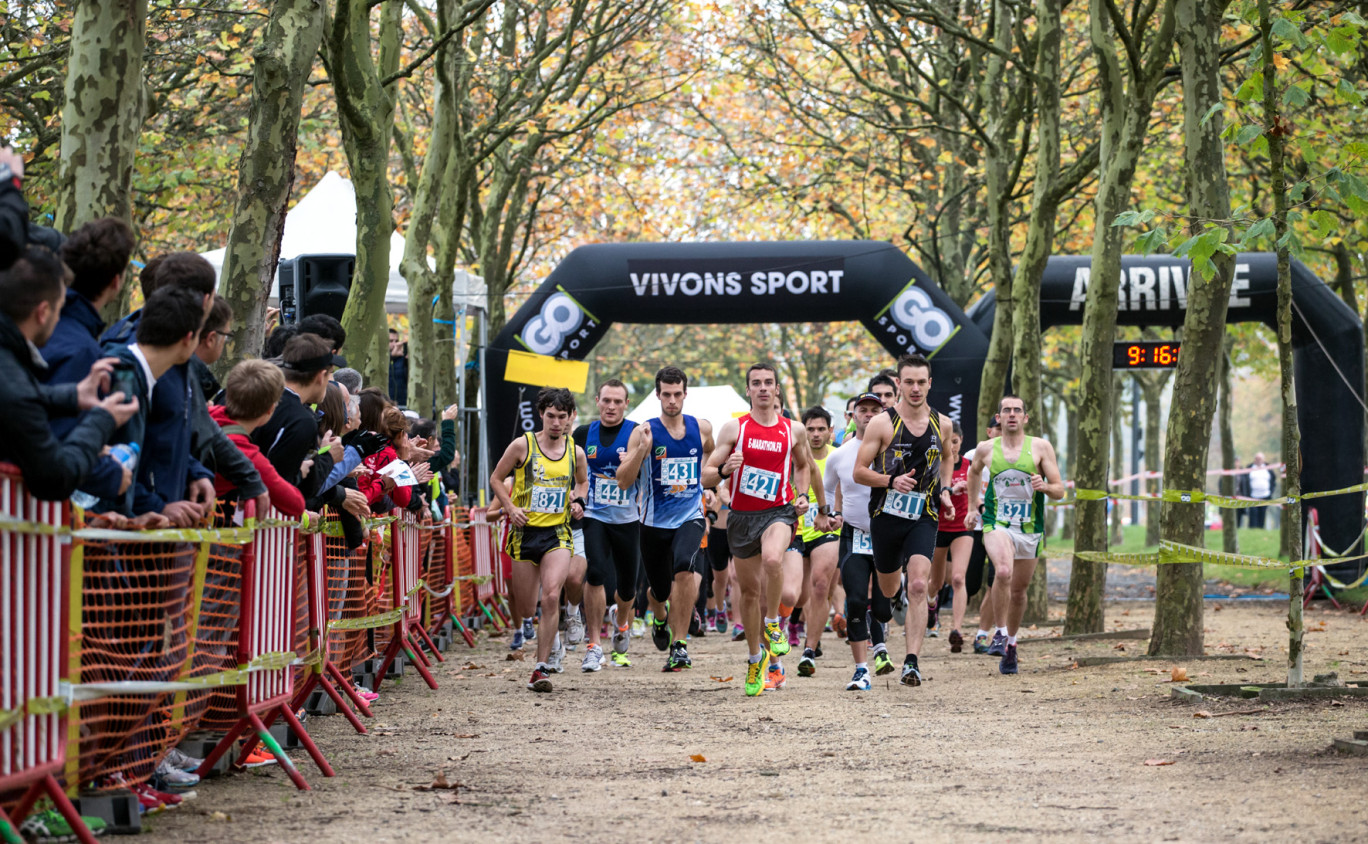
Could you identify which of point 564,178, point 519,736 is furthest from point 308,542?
point 564,178

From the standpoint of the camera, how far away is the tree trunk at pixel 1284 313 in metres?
8.73

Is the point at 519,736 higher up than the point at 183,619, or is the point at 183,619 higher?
the point at 183,619

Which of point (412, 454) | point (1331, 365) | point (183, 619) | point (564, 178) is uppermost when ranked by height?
point (564, 178)

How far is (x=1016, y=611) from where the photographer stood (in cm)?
1257

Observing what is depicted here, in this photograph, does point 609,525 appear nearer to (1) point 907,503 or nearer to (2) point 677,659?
(2) point 677,659

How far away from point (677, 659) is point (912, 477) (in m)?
2.55

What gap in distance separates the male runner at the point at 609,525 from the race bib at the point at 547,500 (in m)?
0.79

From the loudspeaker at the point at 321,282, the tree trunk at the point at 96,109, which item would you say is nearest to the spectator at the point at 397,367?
the loudspeaker at the point at 321,282

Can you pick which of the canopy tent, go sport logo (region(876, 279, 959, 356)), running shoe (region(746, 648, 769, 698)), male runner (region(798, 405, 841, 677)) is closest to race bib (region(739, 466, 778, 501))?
male runner (region(798, 405, 841, 677))

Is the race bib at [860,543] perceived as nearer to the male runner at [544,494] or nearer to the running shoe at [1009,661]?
the running shoe at [1009,661]

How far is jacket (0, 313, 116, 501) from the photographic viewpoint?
4.39 metres

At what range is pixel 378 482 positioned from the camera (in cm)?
980

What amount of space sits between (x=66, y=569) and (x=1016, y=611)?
9.01 meters

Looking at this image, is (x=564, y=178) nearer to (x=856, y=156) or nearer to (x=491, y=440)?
(x=856, y=156)
